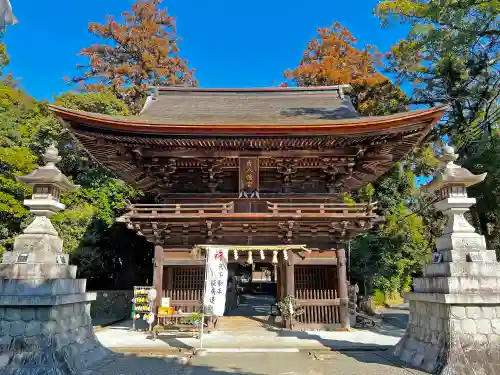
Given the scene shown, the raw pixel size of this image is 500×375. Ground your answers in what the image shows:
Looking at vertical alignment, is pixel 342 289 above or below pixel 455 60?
below

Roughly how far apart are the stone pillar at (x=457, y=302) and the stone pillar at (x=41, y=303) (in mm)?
6303

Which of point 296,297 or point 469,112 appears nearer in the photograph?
point 296,297

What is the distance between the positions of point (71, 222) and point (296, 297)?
33.5 ft

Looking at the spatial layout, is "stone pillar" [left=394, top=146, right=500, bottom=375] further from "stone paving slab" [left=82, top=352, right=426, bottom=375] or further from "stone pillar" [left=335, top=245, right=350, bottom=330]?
"stone pillar" [left=335, top=245, right=350, bottom=330]

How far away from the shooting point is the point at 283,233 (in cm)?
1109

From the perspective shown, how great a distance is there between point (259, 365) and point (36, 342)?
3.96m

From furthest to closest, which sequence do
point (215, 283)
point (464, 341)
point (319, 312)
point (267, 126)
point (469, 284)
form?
1. point (319, 312)
2. point (267, 126)
3. point (215, 283)
4. point (469, 284)
5. point (464, 341)

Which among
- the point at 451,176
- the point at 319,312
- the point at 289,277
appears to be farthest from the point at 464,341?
the point at 289,277

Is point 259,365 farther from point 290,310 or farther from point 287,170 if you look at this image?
point 287,170

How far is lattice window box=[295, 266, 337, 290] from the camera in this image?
39.4ft

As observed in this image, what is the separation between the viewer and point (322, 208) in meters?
10.3

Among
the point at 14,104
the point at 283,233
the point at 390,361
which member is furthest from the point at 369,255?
the point at 14,104

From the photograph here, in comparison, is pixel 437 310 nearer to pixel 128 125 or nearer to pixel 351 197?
pixel 128 125

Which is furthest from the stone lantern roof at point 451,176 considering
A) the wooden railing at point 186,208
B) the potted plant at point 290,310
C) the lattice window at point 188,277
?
the lattice window at point 188,277
